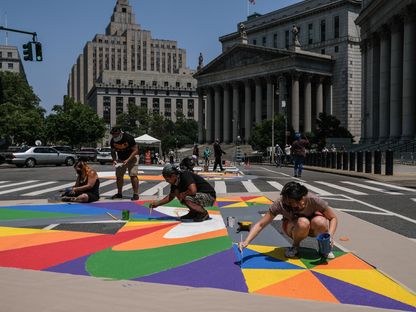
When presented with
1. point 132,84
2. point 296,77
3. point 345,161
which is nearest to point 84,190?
point 345,161

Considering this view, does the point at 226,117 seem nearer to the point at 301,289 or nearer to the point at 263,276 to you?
the point at 263,276

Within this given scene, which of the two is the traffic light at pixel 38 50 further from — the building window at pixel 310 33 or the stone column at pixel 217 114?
the building window at pixel 310 33

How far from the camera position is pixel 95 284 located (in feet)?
18.1

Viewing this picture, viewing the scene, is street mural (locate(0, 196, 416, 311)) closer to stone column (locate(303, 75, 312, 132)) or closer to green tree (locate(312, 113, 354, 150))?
green tree (locate(312, 113, 354, 150))

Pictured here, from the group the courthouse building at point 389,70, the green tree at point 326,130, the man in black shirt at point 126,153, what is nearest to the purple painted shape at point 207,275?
the man in black shirt at point 126,153

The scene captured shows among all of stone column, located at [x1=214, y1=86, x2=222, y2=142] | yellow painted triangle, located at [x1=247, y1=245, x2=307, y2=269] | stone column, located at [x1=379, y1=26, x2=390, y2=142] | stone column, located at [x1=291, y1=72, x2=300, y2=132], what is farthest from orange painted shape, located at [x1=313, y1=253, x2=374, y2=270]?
stone column, located at [x1=214, y1=86, x2=222, y2=142]

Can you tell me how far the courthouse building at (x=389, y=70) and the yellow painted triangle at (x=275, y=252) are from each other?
4327 centimetres

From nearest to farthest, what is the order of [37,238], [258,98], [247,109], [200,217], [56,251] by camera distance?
[56,251], [37,238], [200,217], [258,98], [247,109]

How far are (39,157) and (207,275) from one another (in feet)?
128

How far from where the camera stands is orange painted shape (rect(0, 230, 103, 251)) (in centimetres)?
780

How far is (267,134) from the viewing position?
75.3 metres

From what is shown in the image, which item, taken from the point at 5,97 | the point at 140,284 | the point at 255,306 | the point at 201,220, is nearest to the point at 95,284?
the point at 140,284

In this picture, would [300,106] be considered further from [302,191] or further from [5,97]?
[302,191]

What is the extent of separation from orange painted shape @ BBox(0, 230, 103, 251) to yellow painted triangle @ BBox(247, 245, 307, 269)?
2.92 metres
